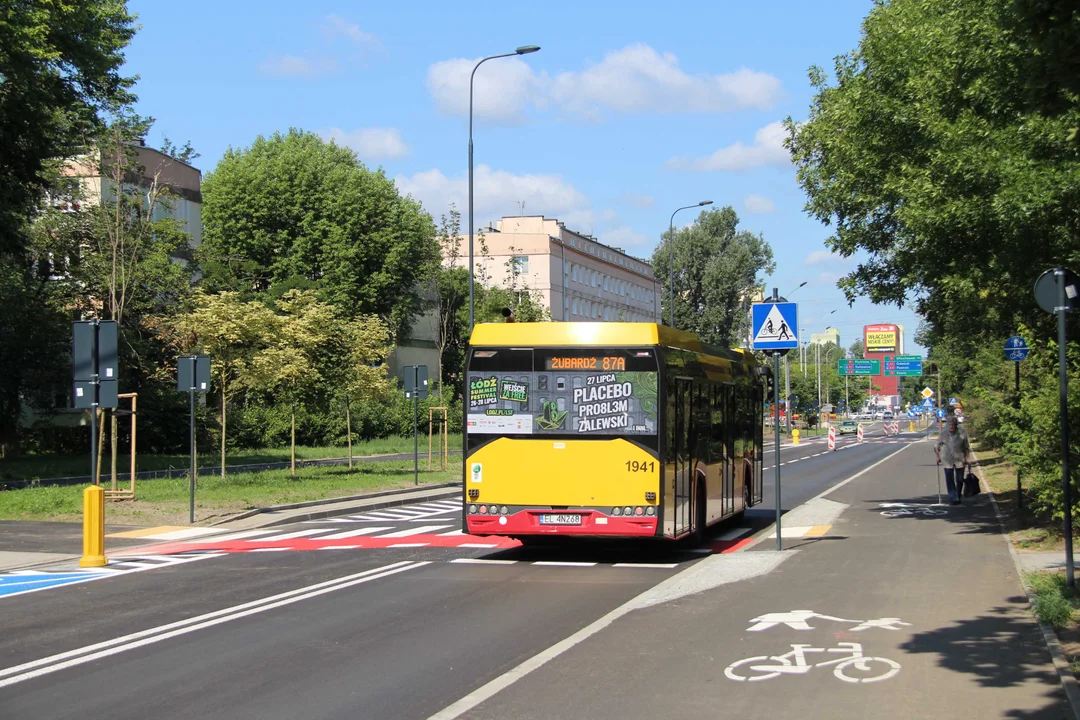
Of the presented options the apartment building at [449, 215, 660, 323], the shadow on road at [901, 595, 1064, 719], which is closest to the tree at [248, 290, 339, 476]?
the shadow on road at [901, 595, 1064, 719]

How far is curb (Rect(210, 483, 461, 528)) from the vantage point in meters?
21.0

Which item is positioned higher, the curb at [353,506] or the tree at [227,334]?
the tree at [227,334]

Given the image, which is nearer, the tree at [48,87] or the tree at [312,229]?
the tree at [48,87]

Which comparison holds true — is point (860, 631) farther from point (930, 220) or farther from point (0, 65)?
point (0, 65)

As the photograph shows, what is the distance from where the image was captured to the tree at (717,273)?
84875 millimetres

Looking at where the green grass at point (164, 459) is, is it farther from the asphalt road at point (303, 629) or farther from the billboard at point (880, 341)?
the billboard at point (880, 341)

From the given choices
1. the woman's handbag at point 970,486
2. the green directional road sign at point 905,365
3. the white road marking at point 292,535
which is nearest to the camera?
the white road marking at point 292,535

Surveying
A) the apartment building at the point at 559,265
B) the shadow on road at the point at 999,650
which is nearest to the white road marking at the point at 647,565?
the shadow on road at the point at 999,650

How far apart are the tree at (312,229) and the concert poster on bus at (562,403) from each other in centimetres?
4655

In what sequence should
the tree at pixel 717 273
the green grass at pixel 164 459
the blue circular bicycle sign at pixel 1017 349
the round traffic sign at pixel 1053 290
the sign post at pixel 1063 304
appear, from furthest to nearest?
the tree at pixel 717 273 → the green grass at pixel 164 459 → the blue circular bicycle sign at pixel 1017 349 → the round traffic sign at pixel 1053 290 → the sign post at pixel 1063 304

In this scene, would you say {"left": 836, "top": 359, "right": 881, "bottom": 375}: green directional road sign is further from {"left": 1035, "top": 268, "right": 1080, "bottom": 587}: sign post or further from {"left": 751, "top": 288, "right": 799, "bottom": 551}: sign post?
{"left": 1035, "top": 268, "right": 1080, "bottom": 587}: sign post

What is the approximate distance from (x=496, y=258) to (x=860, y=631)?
8603 cm

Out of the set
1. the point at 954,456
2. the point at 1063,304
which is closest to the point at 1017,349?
the point at 954,456

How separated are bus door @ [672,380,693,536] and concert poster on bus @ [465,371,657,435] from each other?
0.67m
